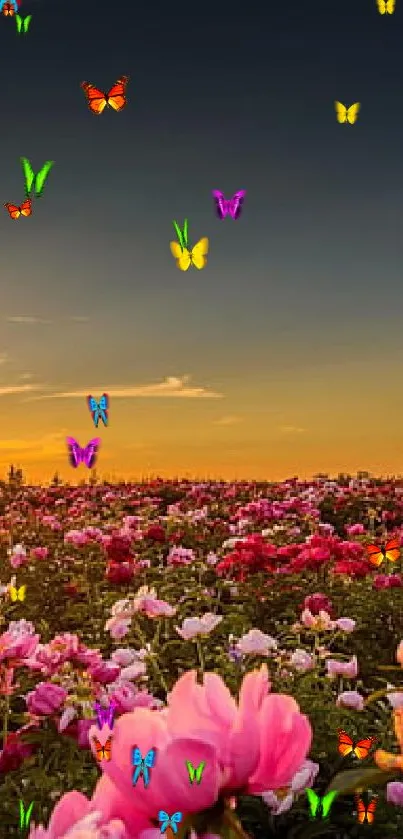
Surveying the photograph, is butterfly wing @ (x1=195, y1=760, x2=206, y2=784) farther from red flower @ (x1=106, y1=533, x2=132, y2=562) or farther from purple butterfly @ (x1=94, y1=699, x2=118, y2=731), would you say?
red flower @ (x1=106, y1=533, x2=132, y2=562)

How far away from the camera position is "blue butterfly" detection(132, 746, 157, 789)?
0.85 m

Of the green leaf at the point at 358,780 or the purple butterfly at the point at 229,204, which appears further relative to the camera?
the purple butterfly at the point at 229,204

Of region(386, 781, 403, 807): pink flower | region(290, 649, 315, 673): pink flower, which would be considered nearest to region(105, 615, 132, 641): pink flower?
region(290, 649, 315, 673): pink flower

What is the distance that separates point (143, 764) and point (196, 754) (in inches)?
2.1

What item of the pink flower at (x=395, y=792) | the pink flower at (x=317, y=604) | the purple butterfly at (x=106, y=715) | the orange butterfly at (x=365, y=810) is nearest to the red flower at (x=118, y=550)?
the pink flower at (x=317, y=604)

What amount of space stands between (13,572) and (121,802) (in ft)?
27.7

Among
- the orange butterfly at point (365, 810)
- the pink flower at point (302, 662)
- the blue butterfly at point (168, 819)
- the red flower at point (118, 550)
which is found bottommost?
the pink flower at point (302, 662)

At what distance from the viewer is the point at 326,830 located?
102 inches

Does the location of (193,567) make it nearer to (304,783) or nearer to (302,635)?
(302,635)

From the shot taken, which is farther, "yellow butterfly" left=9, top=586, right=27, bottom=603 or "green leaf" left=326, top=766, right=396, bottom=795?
"yellow butterfly" left=9, top=586, right=27, bottom=603

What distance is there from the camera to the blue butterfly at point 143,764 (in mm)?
853

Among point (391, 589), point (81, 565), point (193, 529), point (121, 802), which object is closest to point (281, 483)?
point (193, 529)

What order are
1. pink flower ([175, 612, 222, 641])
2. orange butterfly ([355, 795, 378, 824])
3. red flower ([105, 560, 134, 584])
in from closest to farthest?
orange butterfly ([355, 795, 378, 824])
pink flower ([175, 612, 222, 641])
red flower ([105, 560, 134, 584])

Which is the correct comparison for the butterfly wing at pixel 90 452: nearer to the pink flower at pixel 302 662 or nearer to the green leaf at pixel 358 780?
the pink flower at pixel 302 662
